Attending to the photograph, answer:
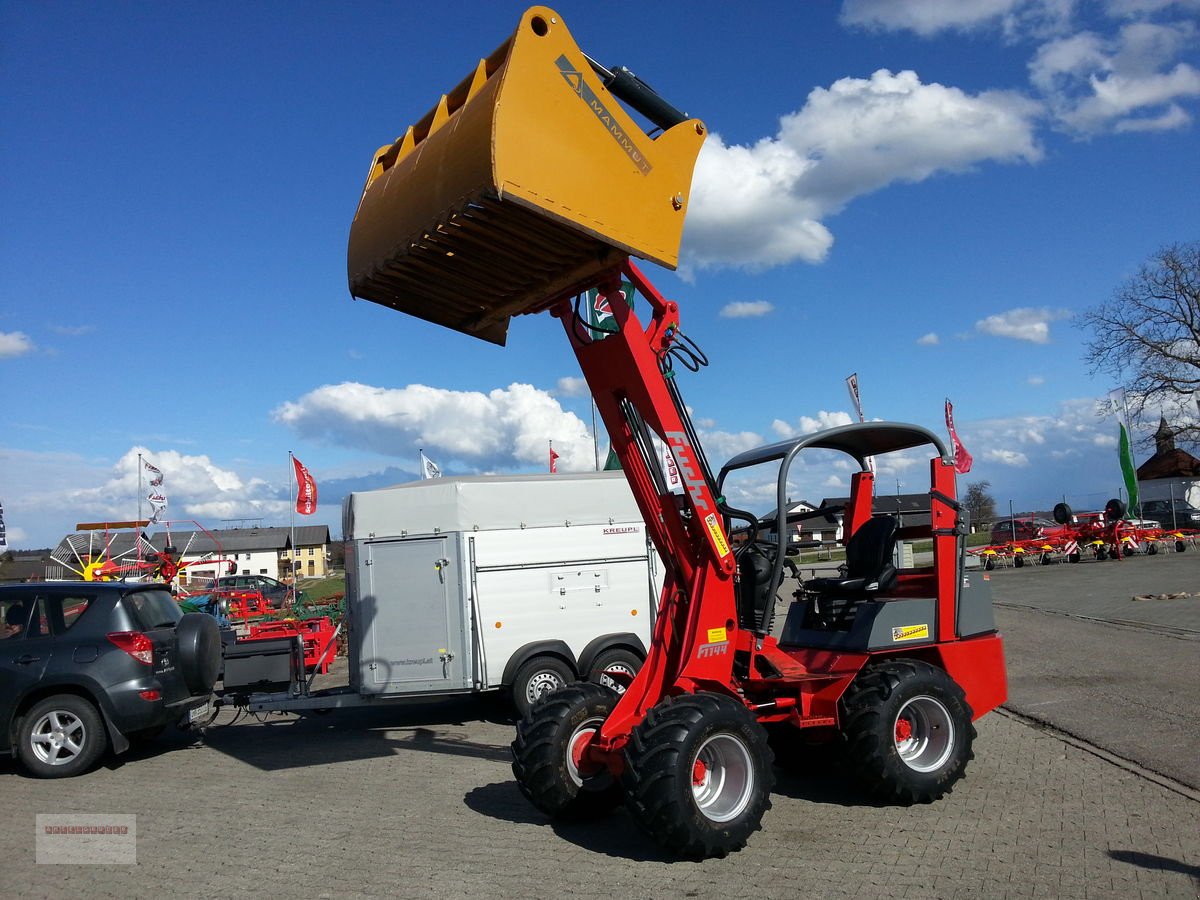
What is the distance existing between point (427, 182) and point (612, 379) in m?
1.76

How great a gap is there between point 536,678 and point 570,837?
168 inches

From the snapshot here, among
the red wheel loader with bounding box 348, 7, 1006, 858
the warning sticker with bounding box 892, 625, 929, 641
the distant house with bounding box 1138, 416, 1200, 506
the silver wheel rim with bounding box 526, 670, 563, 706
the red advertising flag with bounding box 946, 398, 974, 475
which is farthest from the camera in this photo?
the distant house with bounding box 1138, 416, 1200, 506

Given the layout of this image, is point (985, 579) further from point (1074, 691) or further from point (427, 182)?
point (427, 182)

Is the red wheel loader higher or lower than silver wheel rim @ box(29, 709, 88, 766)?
higher

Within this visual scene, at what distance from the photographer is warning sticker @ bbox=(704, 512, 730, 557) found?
6086 millimetres

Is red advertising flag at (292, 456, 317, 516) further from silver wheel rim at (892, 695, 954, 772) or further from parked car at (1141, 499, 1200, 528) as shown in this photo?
parked car at (1141, 499, 1200, 528)

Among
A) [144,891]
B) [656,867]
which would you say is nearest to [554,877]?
[656,867]

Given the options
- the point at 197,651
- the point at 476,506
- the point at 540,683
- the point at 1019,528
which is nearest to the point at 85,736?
the point at 197,651

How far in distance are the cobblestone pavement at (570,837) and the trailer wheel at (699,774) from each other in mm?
202

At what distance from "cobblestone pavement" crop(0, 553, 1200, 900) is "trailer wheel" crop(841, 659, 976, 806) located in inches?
7.8

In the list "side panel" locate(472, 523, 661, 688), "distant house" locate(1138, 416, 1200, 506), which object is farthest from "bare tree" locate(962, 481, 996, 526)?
"side panel" locate(472, 523, 661, 688)

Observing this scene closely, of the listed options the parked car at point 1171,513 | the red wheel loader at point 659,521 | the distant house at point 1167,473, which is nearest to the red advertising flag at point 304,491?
the red wheel loader at point 659,521

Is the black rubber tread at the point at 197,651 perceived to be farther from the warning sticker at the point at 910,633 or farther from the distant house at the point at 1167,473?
the distant house at the point at 1167,473

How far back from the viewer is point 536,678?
10148mm
